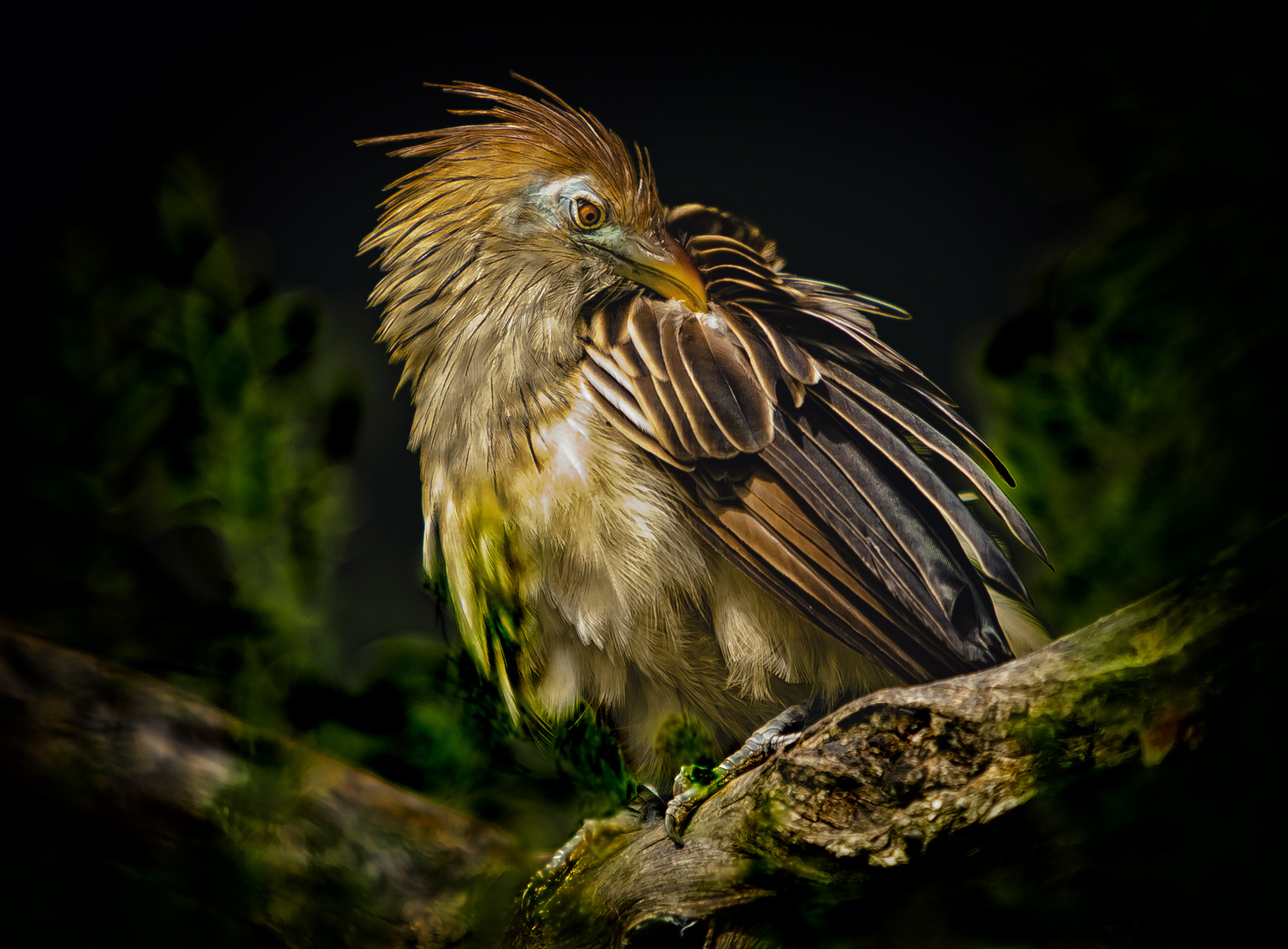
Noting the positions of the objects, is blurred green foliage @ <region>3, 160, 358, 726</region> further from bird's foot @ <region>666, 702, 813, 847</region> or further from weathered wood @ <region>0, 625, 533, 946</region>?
bird's foot @ <region>666, 702, 813, 847</region>

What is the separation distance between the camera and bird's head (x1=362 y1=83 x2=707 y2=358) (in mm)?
1010

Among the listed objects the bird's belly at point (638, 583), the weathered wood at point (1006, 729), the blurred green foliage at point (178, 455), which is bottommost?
the weathered wood at point (1006, 729)

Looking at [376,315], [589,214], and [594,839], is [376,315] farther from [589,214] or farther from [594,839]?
[594,839]

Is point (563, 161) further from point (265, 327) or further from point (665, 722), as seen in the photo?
point (665, 722)


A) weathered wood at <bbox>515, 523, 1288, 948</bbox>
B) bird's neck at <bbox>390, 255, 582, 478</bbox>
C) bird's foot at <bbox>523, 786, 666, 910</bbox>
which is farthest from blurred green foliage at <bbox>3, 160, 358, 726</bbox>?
weathered wood at <bbox>515, 523, 1288, 948</bbox>

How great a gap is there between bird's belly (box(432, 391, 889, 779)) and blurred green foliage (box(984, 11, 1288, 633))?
319 millimetres

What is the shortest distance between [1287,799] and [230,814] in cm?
126

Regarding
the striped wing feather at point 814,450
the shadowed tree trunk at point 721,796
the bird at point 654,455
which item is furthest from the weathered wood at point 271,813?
the striped wing feather at point 814,450

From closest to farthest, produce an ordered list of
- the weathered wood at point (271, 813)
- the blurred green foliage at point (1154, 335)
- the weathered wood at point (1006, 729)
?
the weathered wood at point (1006, 729), the blurred green foliage at point (1154, 335), the weathered wood at point (271, 813)

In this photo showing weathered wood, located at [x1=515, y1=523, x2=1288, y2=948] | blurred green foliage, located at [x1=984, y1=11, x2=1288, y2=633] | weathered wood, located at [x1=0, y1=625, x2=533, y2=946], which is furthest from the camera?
weathered wood, located at [x1=0, y1=625, x2=533, y2=946]

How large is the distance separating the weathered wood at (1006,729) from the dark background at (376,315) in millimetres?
180

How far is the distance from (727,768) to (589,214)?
73cm

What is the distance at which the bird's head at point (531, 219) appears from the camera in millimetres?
A: 1010

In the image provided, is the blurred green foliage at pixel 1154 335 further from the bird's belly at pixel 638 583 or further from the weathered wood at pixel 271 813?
the weathered wood at pixel 271 813
